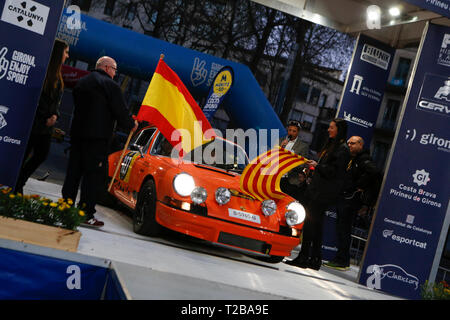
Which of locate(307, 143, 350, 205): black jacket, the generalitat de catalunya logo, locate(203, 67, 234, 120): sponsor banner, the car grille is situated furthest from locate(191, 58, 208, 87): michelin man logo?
the car grille

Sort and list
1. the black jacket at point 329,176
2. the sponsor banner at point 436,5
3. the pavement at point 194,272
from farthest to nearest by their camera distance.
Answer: the black jacket at point 329,176, the sponsor banner at point 436,5, the pavement at point 194,272

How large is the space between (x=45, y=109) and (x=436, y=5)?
196 inches

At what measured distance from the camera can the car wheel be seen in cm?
624

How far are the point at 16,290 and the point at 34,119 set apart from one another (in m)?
2.84

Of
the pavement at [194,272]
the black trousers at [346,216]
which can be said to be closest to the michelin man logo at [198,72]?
the pavement at [194,272]

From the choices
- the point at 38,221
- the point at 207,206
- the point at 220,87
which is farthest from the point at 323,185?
the point at 220,87

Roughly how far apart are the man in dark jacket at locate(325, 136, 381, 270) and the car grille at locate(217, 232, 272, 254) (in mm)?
2289

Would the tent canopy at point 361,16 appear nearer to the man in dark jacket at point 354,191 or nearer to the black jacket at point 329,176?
the man in dark jacket at point 354,191

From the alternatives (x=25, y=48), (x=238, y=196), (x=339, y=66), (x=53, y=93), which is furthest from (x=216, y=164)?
(x=339, y=66)

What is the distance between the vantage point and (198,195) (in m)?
5.99

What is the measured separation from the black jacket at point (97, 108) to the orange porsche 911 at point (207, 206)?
0.86 metres

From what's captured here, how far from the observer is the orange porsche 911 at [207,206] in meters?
Result: 5.96

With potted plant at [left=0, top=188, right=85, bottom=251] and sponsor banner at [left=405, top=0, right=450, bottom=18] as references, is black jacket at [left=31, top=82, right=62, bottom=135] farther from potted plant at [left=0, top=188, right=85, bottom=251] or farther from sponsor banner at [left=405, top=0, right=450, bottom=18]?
sponsor banner at [left=405, top=0, right=450, bottom=18]
